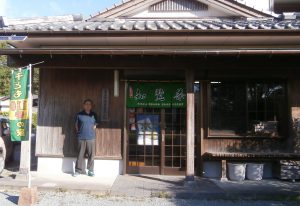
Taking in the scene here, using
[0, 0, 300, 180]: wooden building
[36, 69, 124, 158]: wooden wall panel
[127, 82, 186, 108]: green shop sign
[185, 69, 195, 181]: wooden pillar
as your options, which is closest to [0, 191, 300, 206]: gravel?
[185, 69, 195, 181]: wooden pillar

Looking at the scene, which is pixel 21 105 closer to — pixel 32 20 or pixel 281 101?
pixel 32 20

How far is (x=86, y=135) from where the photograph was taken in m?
9.41

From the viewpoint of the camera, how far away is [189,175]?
28.2ft

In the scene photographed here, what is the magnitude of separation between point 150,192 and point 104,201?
3.64 feet

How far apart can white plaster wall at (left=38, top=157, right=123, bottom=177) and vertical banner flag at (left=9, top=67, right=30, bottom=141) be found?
2.60 metres

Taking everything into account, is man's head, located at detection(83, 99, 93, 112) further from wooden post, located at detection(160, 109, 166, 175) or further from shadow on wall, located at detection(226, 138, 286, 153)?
shadow on wall, located at detection(226, 138, 286, 153)

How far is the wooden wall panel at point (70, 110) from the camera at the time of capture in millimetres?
9914

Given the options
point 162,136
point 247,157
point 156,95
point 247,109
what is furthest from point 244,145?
point 156,95

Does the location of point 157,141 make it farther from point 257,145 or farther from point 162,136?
point 257,145

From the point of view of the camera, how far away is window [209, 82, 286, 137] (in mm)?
9891

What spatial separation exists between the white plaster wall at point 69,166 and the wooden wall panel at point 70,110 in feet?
0.57

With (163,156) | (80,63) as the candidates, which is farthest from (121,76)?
(163,156)

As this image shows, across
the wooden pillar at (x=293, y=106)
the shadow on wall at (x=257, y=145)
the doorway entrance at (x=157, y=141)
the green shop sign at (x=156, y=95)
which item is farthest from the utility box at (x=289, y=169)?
the green shop sign at (x=156, y=95)

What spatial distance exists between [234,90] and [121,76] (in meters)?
3.30
